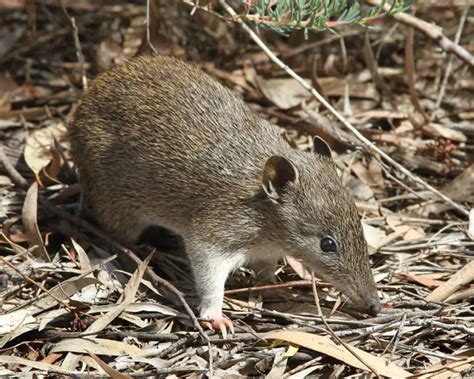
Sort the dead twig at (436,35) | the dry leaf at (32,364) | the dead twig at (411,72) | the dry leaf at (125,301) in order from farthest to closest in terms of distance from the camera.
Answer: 1. the dead twig at (411,72)
2. the dead twig at (436,35)
3. the dry leaf at (125,301)
4. the dry leaf at (32,364)

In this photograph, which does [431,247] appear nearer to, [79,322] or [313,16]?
[313,16]

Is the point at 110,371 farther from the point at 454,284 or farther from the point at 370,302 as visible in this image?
the point at 454,284

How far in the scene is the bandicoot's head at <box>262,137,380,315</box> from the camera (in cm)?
552

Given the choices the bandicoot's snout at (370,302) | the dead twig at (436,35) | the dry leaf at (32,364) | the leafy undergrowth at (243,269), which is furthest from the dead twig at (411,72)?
the dry leaf at (32,364)

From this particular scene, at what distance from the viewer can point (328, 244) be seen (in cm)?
557

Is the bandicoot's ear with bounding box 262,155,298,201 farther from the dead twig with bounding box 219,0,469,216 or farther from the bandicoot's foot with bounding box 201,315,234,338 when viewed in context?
the dead twig with bounding box 219,0,469,216

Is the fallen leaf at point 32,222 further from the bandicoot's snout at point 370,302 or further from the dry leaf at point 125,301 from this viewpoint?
the bandicoot's snout at point 370,302

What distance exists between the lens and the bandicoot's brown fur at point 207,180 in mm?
5598

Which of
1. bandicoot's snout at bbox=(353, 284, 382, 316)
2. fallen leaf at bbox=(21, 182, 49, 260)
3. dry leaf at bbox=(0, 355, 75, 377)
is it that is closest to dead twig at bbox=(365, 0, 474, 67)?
bandicoot's snout at bbox=(353, 284, 382, 316)

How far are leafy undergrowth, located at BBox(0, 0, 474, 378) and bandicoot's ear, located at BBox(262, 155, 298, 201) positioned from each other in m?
0.71

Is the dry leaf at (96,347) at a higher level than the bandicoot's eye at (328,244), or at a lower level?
lower

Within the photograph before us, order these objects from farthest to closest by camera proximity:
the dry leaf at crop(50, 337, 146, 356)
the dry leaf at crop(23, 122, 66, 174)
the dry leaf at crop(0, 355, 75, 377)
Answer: the dry leaf at crop(23, 122, 66, 174) → the dry leaf at crop(50, 337, 146, 356) → the dry leaf at crop(0, 355, 75, 377)

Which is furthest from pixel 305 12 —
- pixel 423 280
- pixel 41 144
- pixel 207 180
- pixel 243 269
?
pixel 41 144

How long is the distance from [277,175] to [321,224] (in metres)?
0.46
